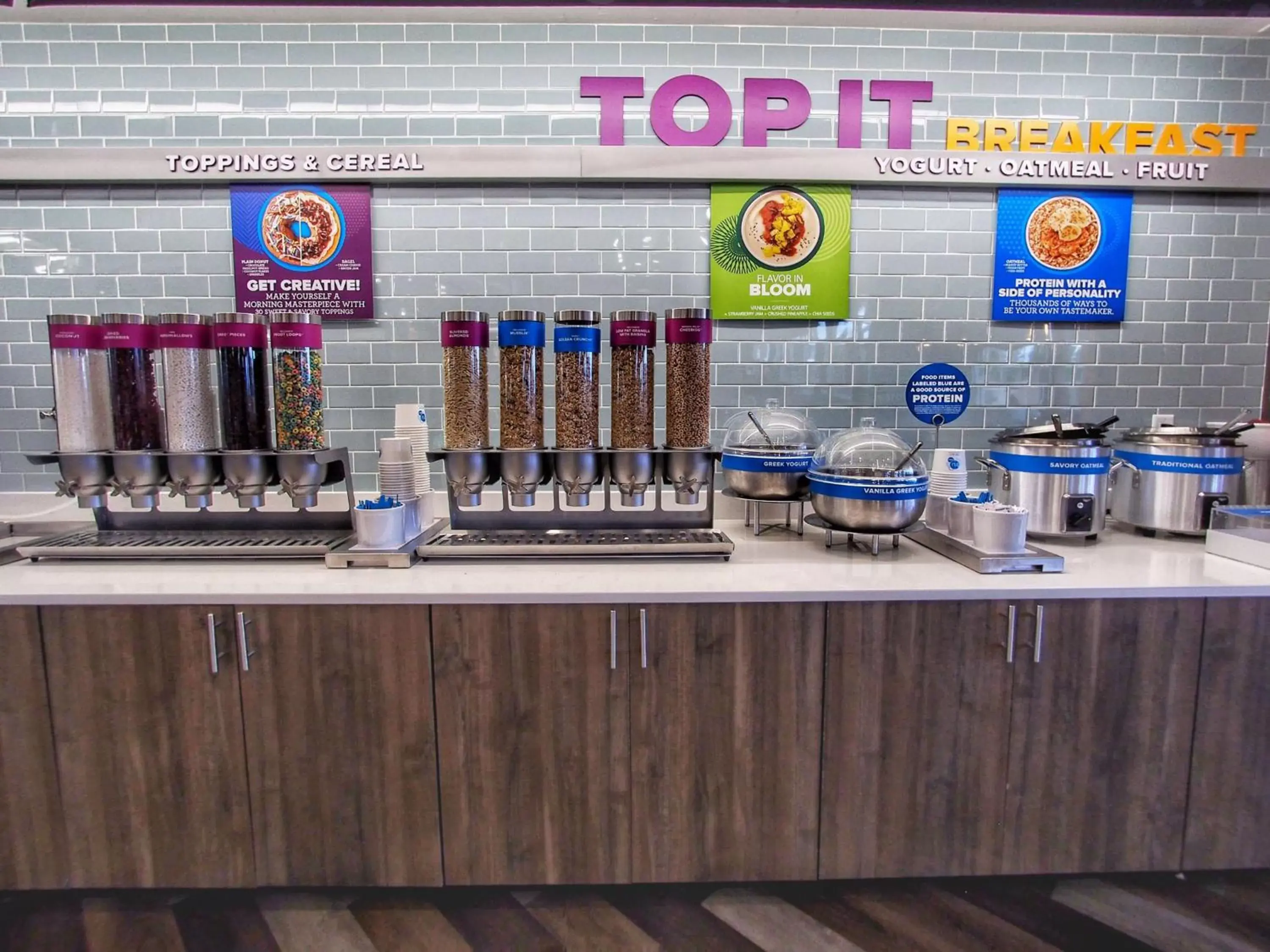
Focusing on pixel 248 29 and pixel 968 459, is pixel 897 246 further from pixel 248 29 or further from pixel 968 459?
pixel 248 29

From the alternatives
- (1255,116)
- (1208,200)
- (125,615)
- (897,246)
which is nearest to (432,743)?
(125,615)

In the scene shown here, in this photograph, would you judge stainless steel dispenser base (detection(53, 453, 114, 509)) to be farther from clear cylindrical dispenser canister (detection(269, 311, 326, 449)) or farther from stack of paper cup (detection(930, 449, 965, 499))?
stack of paper cup (detection(930, 449, 965, 499))

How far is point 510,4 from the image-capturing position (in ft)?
8.63

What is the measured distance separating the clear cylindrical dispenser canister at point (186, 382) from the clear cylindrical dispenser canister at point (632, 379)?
113 cm

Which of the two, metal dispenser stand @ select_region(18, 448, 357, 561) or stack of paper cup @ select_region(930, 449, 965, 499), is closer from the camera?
metal dispenser stand @ select_region(18, 448, 357, 561)

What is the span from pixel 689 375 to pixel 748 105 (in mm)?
1426

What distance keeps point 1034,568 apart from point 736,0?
2255 millimetres

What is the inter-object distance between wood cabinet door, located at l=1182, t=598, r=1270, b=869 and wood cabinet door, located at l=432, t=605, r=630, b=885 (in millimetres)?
1508

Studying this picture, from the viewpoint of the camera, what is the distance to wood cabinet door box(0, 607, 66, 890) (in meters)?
1.73

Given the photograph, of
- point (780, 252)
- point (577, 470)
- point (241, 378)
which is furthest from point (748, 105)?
point (241, 378)

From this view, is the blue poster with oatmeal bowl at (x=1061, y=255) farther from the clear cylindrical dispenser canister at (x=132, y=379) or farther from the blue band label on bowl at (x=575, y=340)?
the clear cylindrical dispenser canister at (x=132, y=379)

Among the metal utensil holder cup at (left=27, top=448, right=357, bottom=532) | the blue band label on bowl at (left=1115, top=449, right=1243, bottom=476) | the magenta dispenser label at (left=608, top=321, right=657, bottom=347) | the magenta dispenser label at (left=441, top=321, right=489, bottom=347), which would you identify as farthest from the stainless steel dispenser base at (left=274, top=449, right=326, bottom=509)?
the blue band label on bowl at (left=1115, top=449, right=1243, bottom=476)

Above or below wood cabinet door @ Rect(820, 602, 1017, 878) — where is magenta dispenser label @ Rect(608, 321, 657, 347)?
above

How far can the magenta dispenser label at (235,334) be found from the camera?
1.89 m
